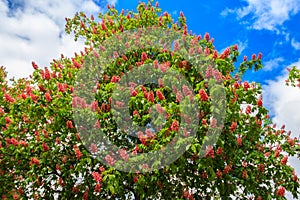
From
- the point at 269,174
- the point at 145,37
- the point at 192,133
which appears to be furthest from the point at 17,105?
the point at 269,174

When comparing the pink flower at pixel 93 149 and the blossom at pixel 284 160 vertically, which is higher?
the blossom at pixel 284 160

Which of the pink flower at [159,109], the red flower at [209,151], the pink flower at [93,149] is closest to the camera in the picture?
the pink flower at [159,109]

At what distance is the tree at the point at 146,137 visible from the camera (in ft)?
23.4

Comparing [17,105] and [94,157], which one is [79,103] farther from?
[17,105]

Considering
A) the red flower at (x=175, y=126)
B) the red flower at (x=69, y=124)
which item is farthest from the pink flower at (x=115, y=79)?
the red flower at (x=175, y=126)

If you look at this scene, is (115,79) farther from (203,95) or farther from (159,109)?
(203,95)

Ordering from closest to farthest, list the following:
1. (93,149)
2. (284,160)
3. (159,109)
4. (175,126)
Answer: (175,126)
(159,109)
(93,149)
(284,160)

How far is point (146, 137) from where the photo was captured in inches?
275

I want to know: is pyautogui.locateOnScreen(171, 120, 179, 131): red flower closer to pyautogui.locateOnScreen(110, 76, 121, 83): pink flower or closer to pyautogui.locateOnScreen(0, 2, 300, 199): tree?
pyautogui.locateOnScreen(0, 2, 300, 199): tree

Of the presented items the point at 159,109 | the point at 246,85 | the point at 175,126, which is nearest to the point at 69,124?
the point at 159,109

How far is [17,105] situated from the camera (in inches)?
373

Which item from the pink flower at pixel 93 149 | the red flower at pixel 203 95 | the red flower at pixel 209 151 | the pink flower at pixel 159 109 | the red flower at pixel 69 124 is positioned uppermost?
the red flower at pixel 203 95

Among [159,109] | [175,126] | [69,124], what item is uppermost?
[69,124]

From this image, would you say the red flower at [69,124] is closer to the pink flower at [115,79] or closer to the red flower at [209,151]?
the pink flower at [115,79]
